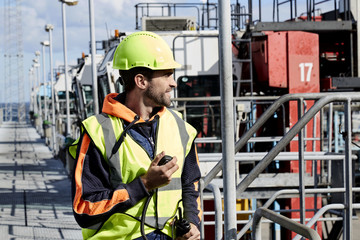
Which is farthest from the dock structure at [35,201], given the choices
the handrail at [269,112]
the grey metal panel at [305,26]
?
the handrail at [269,112]

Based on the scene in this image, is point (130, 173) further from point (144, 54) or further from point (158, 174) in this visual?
point (144, 54)

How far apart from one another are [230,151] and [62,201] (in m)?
11.9

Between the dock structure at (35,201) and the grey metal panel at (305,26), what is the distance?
498 centimetres

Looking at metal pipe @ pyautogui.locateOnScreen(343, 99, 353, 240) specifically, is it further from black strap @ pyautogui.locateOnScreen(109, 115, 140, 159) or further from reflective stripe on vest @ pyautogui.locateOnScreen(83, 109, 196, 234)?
black strap @ pyautogui.locateOnScreen(109, 115, 140, 159)

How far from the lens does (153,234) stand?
3078 millimetres

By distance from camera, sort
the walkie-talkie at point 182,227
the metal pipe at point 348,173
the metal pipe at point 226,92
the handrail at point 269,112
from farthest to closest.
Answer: the handrail at point 269,112, the metal pipe at point 348,173, the metal pipe at point 226,92, the walkie-talkie at point 182,227

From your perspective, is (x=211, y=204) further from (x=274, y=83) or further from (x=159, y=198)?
(x=159, y=198)

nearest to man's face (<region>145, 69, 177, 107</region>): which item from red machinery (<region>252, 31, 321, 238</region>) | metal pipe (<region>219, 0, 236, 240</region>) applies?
metal pipe (<region>219, 0, 236, 240</region>)

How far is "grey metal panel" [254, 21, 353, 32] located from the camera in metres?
11.7

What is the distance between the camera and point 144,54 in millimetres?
3201

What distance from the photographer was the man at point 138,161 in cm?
299

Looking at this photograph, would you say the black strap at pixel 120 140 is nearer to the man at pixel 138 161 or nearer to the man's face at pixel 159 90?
the man at pixel 138 161

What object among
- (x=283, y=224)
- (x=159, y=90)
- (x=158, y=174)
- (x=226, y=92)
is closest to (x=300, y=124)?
(x=226, y=92)

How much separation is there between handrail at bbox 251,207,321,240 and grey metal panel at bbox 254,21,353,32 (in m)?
8.14
